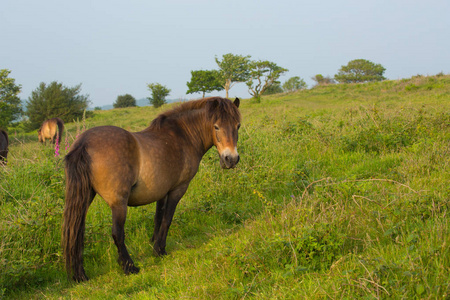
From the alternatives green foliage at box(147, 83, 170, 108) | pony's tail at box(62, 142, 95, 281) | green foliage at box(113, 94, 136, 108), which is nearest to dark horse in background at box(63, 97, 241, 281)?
pony's tail at box(62, 142, 95, 281)

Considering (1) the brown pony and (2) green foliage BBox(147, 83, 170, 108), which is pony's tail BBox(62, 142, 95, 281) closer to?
(1) the brown pony

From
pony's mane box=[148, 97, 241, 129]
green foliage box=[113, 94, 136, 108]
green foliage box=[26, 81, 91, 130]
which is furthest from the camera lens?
green foliage box=[113, 94, 136, 108]

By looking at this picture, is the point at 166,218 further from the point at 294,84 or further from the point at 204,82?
the point at 294,84

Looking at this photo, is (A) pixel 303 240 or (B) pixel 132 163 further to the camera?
(B) pixel 132 163

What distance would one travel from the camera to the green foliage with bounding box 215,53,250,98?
45.2 m

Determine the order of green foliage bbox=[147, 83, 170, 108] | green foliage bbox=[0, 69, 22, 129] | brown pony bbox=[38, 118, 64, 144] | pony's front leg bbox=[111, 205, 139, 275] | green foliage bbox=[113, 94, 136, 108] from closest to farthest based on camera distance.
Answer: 1. pony's front leg bbox=[111, 205, 139, 275]
2. brown pony bbox=[38, 118, 64, 144]
3. green foliage bbox=[0, 69, 22, 129]
4. green foliage bbox=[147, 83, 170, 108]
5. green foliage bbox=[113, 94, 136, 108]

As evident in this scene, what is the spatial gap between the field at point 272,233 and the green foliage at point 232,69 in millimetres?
39489

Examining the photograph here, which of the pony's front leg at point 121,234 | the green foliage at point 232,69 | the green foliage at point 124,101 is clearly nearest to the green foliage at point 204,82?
the green foliage at point 232,69

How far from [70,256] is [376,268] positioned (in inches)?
114

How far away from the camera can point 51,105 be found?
90.2 ft

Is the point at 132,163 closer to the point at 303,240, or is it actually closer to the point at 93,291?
the point at 93,291

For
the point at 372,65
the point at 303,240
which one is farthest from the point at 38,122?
the point at 372,65

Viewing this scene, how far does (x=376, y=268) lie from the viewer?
2.15 meters

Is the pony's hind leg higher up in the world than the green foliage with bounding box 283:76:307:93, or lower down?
lower down
